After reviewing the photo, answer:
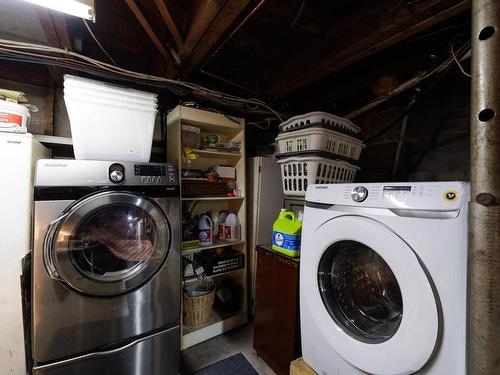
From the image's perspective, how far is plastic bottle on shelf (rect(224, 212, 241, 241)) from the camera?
2081mm

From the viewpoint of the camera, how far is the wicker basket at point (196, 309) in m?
1.80

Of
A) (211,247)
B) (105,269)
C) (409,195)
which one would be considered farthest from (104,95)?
(409,195)

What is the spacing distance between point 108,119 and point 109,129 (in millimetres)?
58

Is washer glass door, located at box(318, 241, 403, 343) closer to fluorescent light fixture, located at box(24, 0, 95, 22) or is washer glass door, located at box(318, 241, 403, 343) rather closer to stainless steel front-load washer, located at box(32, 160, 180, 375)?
stainless steel front-load washer, located at box(32, 160, 180, 375)

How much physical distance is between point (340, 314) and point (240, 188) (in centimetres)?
131

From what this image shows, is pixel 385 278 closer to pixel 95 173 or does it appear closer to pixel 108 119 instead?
pixel 95 173

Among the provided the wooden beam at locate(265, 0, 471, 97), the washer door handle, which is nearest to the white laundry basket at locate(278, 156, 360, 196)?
the wooden beam at locate(265, 0, 471, 97)

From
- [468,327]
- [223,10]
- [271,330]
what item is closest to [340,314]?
[468,327]

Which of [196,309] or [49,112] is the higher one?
[49,112]

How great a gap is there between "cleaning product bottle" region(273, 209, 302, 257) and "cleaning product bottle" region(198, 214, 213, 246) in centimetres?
66

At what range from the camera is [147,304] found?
1.30 meters

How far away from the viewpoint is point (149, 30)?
1290 mm

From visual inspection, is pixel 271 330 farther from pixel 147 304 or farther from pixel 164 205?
pixel 164 205

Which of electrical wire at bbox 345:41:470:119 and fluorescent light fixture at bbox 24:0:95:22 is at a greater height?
fluorescent light fixture at bbox 24:0:95:22
